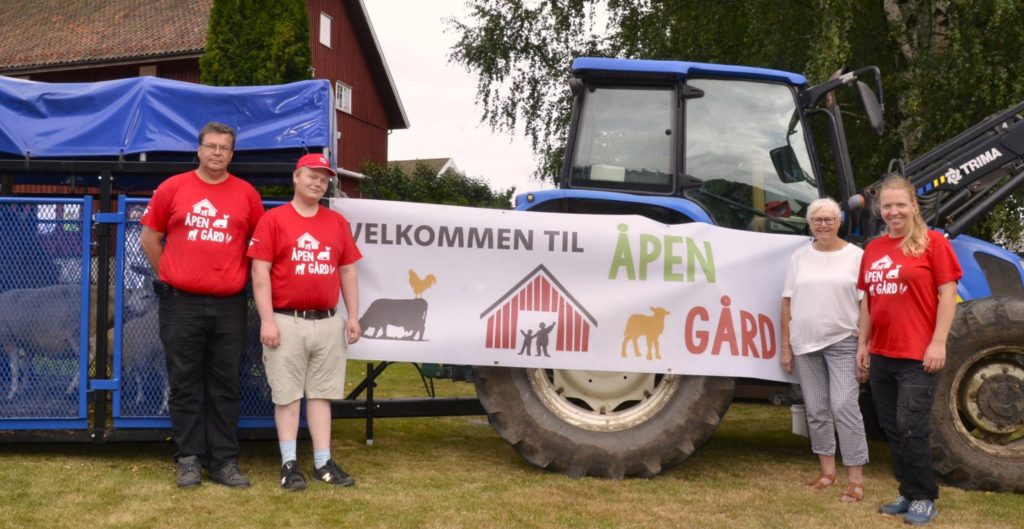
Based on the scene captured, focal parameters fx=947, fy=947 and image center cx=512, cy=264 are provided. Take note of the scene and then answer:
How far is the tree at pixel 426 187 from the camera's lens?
83.3 feet

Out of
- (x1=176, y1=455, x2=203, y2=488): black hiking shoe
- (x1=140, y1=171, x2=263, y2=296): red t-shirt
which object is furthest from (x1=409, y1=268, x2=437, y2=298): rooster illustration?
(x1=176, y1=455, x2=203, y2=488): black hiking shoe

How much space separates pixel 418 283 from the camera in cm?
541

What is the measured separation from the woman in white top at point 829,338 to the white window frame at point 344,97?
23.4m

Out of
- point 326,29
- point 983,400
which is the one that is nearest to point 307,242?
point 983,400

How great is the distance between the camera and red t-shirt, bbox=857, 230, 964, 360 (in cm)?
445

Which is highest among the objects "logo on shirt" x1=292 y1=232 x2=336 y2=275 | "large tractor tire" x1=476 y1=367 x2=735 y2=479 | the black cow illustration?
"logo on shirt" x1=292 y1=232 x2=336 y2=275

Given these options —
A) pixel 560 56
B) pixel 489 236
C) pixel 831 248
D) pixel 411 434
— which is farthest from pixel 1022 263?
pixel 560 56

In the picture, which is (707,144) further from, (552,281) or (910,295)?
(910,295)

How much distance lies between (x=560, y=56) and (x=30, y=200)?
15519 mm

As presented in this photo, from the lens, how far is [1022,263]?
5.86 meters

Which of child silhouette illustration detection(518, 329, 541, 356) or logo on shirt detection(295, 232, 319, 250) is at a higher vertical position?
logo on shirt detection(295, 232, 319, 250)

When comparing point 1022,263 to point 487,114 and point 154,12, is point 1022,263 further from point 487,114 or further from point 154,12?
point 154,12

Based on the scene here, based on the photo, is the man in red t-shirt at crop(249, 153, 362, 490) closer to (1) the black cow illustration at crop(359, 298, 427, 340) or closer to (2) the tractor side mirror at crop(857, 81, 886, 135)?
(1) the black cow illustration at crop(359, 298, 427, 340)

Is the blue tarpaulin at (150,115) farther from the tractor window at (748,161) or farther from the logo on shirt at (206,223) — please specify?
the tractor window at (748,161)
